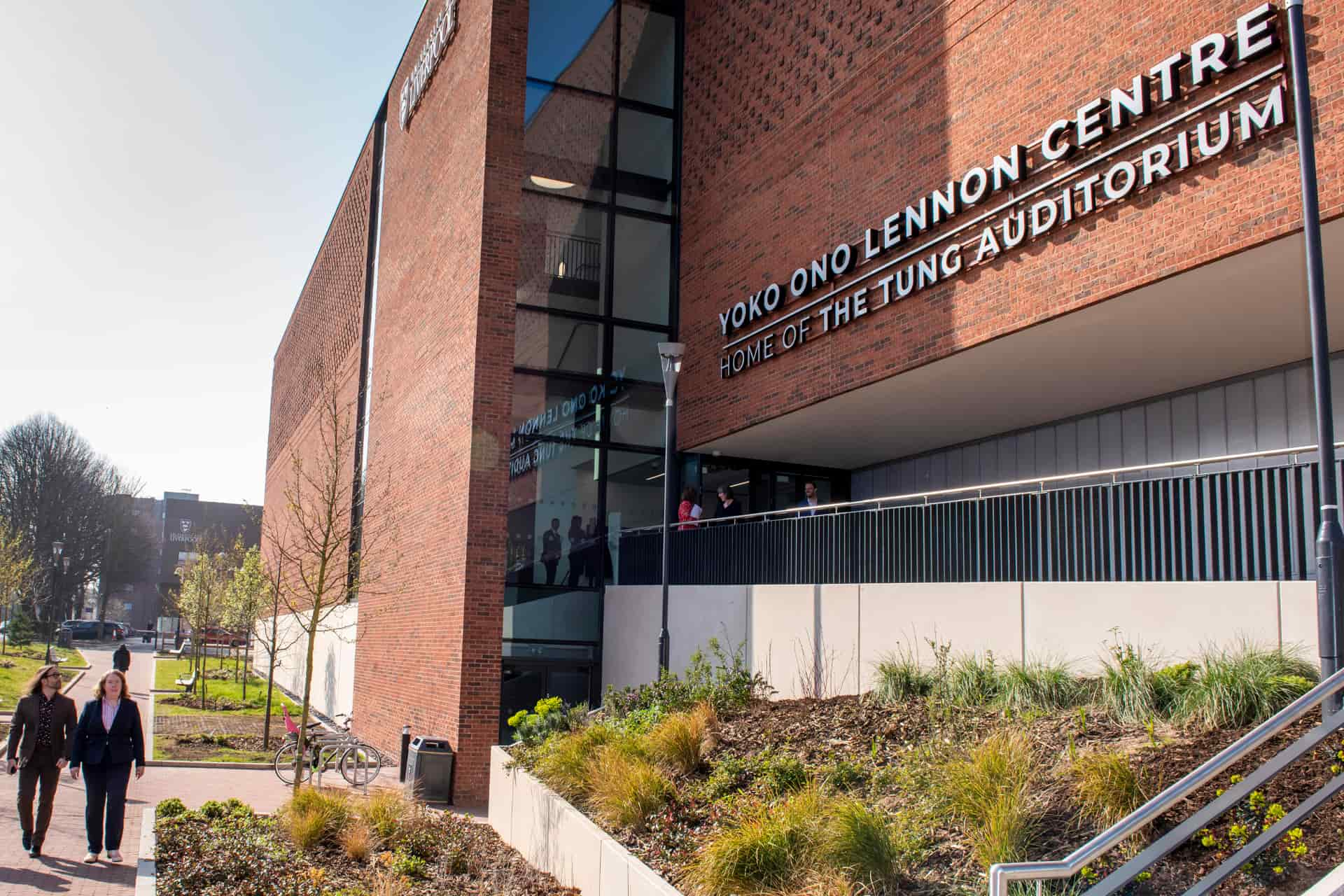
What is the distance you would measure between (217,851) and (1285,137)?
36.3 ft

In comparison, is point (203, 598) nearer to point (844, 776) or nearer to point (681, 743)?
point (681, 743)

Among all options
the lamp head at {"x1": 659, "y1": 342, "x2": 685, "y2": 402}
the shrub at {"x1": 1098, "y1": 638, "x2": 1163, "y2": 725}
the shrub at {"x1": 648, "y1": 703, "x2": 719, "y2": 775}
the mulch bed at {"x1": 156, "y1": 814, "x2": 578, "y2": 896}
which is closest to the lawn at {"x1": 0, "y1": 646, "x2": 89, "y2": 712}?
the mulch bed at {"x1": 156, "y1": 814, "x2": 578, "y2": 896}

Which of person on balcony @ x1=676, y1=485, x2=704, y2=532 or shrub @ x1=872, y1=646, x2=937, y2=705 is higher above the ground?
person on balcony @ x1=676, y1=485, x2=704, y2=532

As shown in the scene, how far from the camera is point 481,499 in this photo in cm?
1698

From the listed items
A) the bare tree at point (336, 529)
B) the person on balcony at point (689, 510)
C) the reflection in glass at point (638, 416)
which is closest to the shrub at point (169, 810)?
the bare tree at point (336, 529)

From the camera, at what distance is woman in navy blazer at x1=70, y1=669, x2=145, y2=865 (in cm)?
961

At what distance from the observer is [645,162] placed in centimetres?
2059

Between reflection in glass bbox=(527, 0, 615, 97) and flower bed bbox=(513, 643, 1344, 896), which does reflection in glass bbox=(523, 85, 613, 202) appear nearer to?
reflection in glass bbox=(527, 0, 615, 97)

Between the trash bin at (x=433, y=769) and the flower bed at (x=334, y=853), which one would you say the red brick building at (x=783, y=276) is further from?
the flower bed at (x=334, y=853)

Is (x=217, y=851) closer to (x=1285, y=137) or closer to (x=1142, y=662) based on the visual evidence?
(x=1142, y=662)

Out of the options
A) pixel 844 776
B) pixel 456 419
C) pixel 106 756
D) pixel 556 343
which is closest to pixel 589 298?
pixel 556 343

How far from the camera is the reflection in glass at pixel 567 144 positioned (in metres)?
19.2

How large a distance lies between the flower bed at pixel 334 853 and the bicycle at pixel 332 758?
16.4 feet

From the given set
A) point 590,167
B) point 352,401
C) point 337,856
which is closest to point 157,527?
point 352,401
